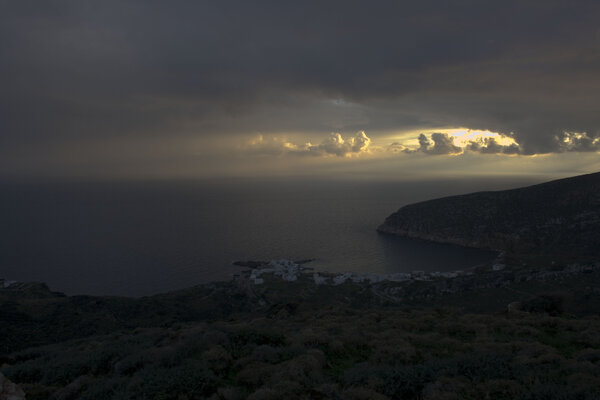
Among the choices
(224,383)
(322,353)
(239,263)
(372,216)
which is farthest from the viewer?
(372,216)

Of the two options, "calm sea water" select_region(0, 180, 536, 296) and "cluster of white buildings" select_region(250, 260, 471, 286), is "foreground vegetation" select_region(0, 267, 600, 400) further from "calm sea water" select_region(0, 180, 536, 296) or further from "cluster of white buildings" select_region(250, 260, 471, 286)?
"calm sea water" select_region(0, 180, 536, 296)

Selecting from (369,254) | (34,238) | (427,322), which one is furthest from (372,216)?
(427,322)

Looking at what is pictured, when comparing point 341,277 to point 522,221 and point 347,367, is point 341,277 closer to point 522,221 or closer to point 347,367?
point 347,367

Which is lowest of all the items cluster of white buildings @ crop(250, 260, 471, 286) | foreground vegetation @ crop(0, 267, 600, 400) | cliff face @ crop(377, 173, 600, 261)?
cluster of white buildings @ crop(250, 260, 471, 286)

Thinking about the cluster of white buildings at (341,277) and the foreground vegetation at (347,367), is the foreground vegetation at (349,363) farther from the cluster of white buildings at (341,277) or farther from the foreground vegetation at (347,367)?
the cluster of white buildings at (341,277)

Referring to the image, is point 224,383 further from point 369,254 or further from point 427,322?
point 369,254

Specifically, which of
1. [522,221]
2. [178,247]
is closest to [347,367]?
[178,247]

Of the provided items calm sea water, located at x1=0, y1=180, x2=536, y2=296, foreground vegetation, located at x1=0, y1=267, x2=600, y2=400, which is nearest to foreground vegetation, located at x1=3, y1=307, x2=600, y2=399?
foreground vegetation, located at x1=0, y1=267, x2=600, y2=400

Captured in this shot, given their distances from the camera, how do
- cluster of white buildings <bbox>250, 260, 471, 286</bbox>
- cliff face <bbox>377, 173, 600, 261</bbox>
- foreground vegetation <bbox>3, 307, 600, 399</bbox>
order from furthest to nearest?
cliff face <bbox>377, 173, 600, 261</bbox> → cluster of white buildings <bbox>250, 260, 471, 286</bbox> → foreground vegetation <bbox>3, 307, 600, 399</bbox>
